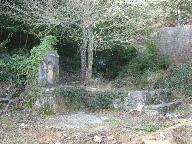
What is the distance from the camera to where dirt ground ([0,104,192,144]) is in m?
10.6

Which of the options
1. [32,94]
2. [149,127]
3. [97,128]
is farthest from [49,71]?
[149,127]

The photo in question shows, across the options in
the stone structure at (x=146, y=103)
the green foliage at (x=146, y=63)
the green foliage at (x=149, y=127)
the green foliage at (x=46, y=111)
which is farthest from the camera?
the green foliage at (x=146, y=63)

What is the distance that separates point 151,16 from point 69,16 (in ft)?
9.16

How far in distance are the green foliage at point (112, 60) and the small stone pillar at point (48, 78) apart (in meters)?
3.45

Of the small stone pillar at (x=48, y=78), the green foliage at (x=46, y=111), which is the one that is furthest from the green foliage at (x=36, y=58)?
the green foliage at (x=46, y=111)

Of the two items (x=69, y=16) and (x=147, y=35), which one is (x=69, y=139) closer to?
(x=69, y=16)

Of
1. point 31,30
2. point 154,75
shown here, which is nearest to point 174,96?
point 154,75

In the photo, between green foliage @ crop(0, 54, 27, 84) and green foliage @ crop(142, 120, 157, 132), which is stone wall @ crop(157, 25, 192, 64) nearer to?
green foliage @ crop(0, 54, 27, 84)

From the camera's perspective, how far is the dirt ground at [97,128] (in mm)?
10648

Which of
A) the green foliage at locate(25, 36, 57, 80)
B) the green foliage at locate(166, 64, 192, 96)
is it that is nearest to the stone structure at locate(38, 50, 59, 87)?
the green foliage at locate(25, 36, 57, 80)

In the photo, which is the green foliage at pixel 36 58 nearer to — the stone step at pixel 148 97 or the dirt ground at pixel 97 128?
the dirt ground at pixel 97 128

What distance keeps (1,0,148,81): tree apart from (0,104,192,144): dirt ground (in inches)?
117

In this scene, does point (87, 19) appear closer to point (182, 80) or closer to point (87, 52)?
point (87, 52)

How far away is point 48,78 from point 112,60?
4.22 meters
